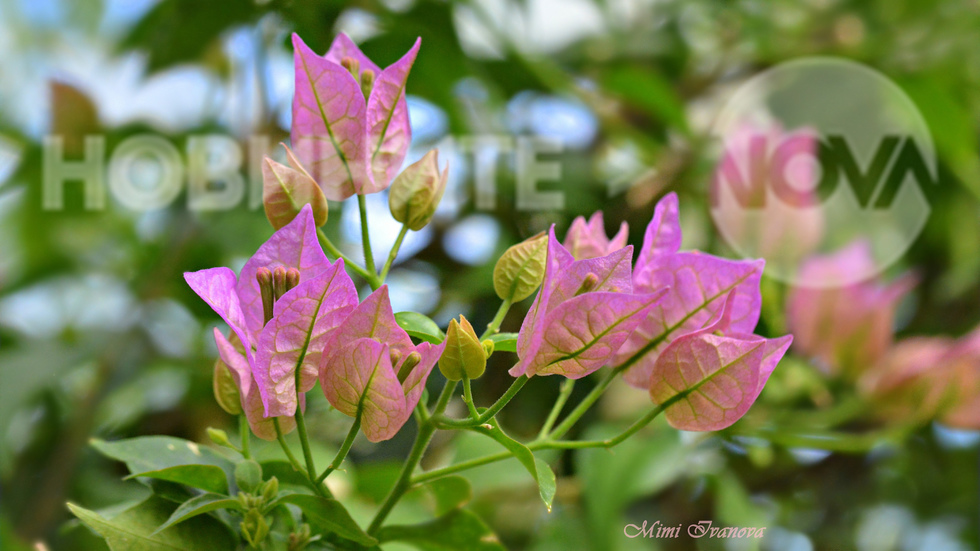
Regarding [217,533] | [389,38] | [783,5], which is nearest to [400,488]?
[217,533]

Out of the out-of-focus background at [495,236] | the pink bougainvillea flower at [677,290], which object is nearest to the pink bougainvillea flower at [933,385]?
the out-of-focus background at [495,236]

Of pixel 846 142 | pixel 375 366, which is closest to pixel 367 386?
pixel 375 366

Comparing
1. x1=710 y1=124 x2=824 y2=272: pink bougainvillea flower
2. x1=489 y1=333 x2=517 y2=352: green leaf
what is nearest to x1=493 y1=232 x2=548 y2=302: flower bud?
x1=489 y1=333 x2=517 y2=352: green leaf

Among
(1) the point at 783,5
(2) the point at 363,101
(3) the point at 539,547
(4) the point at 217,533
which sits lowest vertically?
(3) the point at 539,547

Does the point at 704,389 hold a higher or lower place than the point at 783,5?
lower

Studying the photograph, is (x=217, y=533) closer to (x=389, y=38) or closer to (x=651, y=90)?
(x=389, y=38)

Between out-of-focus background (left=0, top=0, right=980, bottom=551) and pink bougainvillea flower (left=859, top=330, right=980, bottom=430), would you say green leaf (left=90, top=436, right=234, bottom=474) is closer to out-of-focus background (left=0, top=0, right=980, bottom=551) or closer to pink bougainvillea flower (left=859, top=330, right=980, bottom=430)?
out-of-focus background (left=0, top=0, right=980, bottom=551)

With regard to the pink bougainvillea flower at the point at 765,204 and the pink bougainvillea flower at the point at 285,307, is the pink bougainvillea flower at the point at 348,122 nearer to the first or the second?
the pink bougainvillea flower at the point at 285,307
